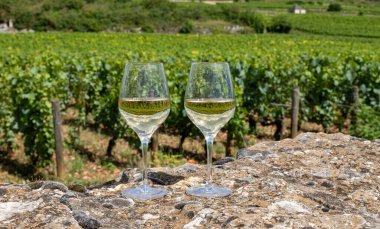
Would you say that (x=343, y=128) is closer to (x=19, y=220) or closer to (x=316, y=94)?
(x=316, y=94)

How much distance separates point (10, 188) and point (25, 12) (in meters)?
59.7

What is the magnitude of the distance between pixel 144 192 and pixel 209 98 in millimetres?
396

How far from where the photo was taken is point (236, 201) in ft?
6.21

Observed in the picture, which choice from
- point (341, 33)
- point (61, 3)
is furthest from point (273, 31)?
point (61, 3)

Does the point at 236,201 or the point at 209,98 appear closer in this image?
the point at 236,201

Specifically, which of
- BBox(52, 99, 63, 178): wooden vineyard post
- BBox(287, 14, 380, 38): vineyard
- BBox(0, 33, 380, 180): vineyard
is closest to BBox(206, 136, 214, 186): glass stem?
BBox(52, 99, 63, 178): wooden vineyard post

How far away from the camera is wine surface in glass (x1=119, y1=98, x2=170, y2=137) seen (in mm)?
1968

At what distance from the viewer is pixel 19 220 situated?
1.69m

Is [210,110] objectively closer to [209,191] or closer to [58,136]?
[209,191]

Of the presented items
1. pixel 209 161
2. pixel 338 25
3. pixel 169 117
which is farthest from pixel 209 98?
pixel 338 25

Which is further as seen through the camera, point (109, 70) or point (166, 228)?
point (109, 70)

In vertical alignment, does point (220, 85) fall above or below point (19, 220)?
above

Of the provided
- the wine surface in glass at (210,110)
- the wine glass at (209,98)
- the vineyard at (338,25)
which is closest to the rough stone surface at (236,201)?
the wine glass at (209,98)

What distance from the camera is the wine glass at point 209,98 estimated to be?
6.55ft
